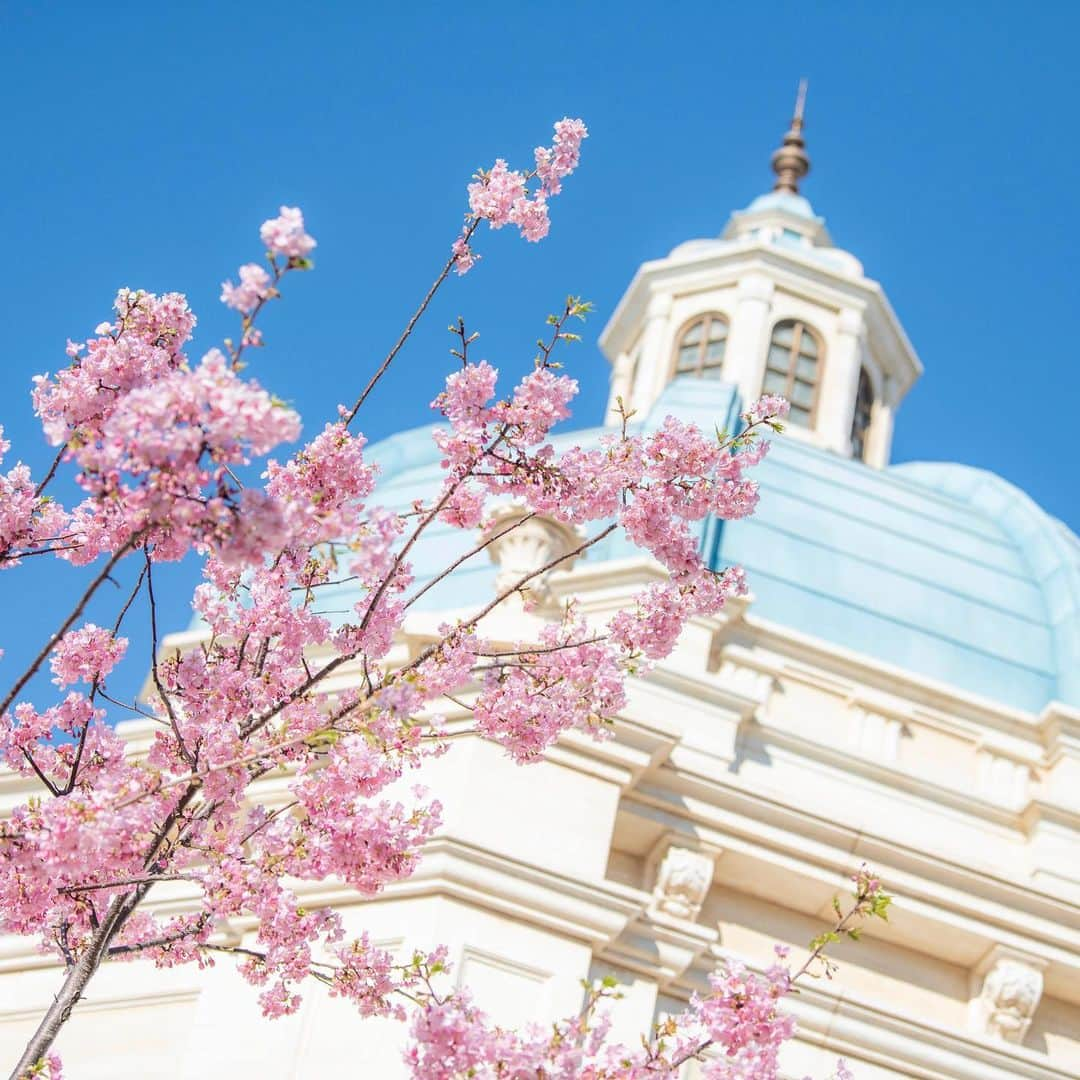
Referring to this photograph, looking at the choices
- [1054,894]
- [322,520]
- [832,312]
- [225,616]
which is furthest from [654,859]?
[832,312]

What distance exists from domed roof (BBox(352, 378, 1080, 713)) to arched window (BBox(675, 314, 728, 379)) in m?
5.09

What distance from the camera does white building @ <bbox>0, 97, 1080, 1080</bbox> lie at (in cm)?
983

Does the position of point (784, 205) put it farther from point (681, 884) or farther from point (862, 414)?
point (681, 884)

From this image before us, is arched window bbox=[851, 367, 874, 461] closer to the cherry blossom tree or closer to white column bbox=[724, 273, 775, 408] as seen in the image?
white column bbox=[724, 273, 775, 408]

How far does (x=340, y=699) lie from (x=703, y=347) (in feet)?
67.8

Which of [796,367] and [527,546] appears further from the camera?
[796,367]

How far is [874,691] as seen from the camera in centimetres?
1598

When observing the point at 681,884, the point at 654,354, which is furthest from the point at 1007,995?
the point at 654,354

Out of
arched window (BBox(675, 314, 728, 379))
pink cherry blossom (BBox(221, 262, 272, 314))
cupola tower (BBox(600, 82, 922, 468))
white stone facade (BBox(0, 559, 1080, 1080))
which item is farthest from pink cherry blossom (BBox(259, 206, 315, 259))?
arched window (BBox(675, 314, 728, 379))

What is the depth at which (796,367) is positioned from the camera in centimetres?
2681

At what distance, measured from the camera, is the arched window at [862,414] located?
27.9m

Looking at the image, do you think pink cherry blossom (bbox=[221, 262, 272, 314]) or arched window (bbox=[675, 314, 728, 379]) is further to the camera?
arched window (bbox=[675, 314, 728, 379])

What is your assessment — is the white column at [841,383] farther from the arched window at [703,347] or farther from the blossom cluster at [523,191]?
the blossom cluster at [523,191]

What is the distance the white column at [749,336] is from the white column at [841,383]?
1.02 meters
